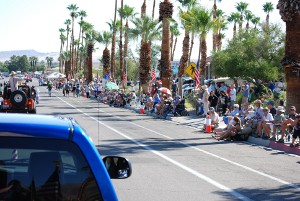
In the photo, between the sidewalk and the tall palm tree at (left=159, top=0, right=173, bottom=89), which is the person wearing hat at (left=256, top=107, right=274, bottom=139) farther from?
the tall palm tree at (left=159, top=0, right=173, bottom=89)

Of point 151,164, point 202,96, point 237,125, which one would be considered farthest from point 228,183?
point 202,96

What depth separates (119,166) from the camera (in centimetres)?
507

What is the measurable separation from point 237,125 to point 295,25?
4.60m

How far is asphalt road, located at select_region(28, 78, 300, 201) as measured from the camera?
10.7 metres

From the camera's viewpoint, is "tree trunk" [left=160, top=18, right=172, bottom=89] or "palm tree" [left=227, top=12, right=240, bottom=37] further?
"palm tree" [left=227, top=12, right=240, bottom=37]

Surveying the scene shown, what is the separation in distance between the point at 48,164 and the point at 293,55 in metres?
19.9

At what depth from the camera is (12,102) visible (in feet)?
76.2

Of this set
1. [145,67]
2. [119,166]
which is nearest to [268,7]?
[145,67]

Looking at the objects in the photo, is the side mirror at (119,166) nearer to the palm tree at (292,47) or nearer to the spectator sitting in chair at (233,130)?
the spectator sitting in chair at (233,130)

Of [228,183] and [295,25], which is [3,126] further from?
[295,25]

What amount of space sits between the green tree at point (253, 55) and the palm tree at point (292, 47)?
58.5ft

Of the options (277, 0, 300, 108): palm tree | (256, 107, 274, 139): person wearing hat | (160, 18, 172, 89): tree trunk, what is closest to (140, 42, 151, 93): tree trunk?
(160, 18, 172, 89): tree trunk

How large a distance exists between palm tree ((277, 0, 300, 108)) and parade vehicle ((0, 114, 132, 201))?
19.3 meters

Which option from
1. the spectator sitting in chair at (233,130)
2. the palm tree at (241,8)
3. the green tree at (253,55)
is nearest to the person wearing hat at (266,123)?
the spectator sitting in chair at (233,130)
